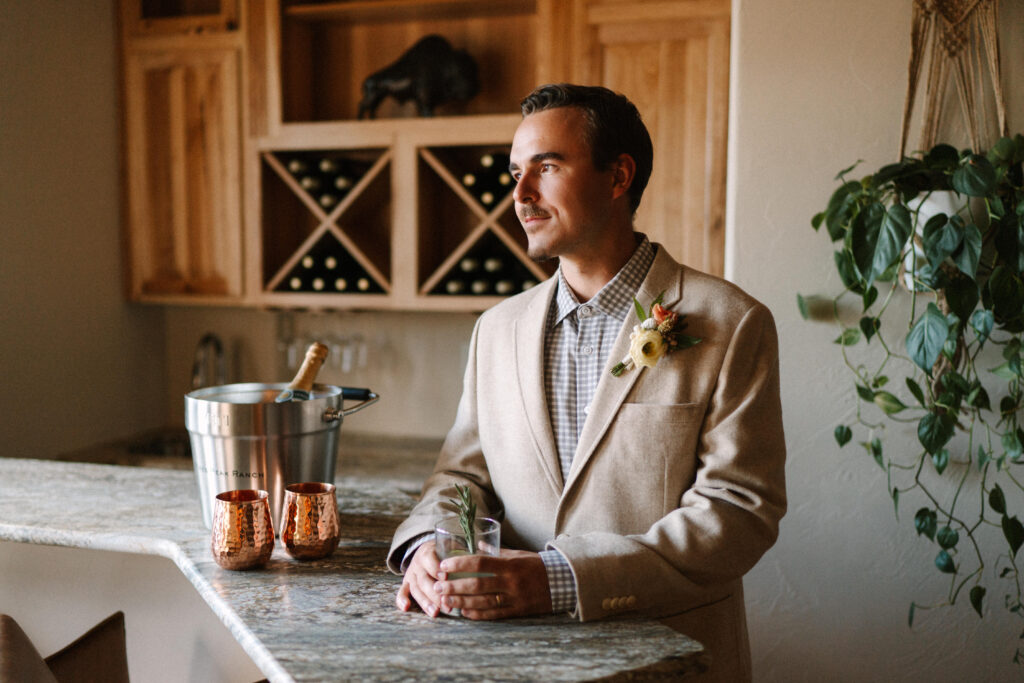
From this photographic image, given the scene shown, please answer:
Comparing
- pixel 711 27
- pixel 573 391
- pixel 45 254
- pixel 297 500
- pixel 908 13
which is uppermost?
pixel 711 27

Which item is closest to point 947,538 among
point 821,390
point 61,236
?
point 821,390

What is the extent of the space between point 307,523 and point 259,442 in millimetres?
173

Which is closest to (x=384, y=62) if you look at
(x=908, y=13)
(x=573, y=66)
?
(x=573, y=66)

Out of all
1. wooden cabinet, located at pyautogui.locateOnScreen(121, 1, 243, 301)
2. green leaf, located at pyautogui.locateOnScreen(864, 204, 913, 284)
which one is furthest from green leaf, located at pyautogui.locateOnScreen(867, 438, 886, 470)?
wooden cabinet, located at pyautogui.locateOnScreen(121, 1, 243, 301)

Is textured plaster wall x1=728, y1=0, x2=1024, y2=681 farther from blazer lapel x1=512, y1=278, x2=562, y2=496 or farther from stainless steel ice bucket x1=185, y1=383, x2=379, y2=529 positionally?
stainless steel ice bucket x1=185, y1=383, x2=379, y2=529

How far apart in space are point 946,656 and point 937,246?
42.5 inches

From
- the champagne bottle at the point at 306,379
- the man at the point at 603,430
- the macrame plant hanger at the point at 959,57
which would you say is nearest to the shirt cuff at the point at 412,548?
the man at the point at 603,430

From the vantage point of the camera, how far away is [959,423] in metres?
2.02

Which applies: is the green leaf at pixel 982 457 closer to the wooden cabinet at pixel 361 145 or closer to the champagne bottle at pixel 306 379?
the wooden cabinet at pixel 361 145

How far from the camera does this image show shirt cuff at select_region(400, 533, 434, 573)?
4.49 ft

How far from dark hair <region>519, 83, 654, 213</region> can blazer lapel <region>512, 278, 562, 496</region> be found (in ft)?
0.91

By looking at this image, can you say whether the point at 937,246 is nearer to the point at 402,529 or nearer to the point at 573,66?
the point at 402,529

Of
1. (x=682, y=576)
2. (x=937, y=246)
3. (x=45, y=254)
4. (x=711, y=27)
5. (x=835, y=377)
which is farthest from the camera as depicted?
(x=45, y=254)

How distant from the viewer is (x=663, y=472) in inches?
56.1
